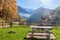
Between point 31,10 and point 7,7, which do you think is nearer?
point 31,10

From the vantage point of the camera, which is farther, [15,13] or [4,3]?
[15,13]

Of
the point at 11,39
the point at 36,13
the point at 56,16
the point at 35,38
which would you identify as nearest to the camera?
the point at 35,38

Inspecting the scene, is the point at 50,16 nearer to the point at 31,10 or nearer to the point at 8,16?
the point at 31,10

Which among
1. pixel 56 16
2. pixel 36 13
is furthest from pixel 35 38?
pixel 56 16

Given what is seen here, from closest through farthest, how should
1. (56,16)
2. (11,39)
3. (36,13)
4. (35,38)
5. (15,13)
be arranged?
(35,38) < (11,39) < (36,13) < (56,16) < (15,13)

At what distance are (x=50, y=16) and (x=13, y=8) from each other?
7.07 m

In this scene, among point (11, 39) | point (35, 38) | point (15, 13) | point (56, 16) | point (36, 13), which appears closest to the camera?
point (35, 38)

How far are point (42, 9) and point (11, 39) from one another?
19735mm

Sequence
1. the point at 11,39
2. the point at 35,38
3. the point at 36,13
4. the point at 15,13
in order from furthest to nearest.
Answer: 1. the point at 15,13
2. the point at 36,13
3. the point at 11,39
4. the point at 35,38

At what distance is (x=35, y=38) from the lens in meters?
8.40

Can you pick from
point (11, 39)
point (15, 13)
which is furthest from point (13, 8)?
point (11, 39)

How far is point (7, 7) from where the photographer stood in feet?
108

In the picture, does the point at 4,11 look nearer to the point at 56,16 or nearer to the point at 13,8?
the point at 13,8

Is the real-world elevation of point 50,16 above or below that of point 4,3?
below
